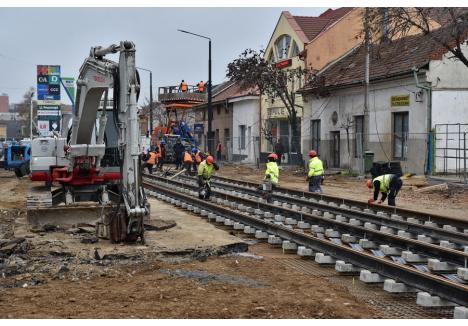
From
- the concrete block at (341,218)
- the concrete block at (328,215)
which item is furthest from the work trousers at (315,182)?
the concrete block at (341,218)

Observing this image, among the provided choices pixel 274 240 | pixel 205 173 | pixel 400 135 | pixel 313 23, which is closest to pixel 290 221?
pixel 274 240

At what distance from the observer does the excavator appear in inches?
402

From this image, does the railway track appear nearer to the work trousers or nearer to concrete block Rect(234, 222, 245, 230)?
concrete block Rect(234, 222, 245, 230)

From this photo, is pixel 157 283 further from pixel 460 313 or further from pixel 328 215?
pixel 328 215

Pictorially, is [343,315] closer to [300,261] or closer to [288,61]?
[300,261]

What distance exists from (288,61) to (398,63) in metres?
11.0

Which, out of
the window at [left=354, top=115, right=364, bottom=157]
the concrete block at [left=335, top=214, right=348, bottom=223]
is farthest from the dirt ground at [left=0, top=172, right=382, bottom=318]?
the window at [left=354, top=115, right=364, bottom=157]

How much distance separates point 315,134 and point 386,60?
744cm

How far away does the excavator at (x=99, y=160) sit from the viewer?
33.5 ft

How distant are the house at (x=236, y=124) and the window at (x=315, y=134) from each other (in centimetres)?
619

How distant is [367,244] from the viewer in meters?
10.5

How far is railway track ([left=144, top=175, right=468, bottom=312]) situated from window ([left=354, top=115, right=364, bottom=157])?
12244 mm

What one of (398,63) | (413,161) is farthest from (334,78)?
(413,161)

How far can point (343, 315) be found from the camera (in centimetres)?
635
